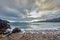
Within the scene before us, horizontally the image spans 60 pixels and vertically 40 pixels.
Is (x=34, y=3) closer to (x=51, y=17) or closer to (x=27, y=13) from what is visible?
(x=27, y=13)

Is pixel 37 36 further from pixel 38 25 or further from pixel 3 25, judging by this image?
pixel 3 25

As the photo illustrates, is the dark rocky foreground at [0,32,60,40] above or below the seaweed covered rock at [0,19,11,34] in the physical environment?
below

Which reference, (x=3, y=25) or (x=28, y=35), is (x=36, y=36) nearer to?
(x=28, y=35)

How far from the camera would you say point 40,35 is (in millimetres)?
1873

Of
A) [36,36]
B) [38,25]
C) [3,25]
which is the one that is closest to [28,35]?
[36,36]

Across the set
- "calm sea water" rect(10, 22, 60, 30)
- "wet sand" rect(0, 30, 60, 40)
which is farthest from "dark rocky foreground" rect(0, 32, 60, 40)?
"calm sea water" rect(10, 22, 60, 30)

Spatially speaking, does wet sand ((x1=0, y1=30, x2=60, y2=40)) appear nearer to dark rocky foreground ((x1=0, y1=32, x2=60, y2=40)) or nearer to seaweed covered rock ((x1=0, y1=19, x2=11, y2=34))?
dark rocky foreground ((x1=0, y1=32, x2=60, y2=40))

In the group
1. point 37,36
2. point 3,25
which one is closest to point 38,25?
point 37,36

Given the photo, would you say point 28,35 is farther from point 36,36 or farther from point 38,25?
point 38,25

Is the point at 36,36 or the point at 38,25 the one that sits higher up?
the point at 38,25

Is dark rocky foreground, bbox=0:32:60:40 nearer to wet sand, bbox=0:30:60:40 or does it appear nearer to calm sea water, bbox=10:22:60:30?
wet sand, bbox=0:30:60:40

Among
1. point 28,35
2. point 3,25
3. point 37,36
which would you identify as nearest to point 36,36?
point 37,36

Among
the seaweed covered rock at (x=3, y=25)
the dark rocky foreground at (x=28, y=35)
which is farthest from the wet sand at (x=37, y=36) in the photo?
the seaweed covered rock at (x=3, y=25)

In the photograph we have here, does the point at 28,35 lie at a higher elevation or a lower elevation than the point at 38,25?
lower
